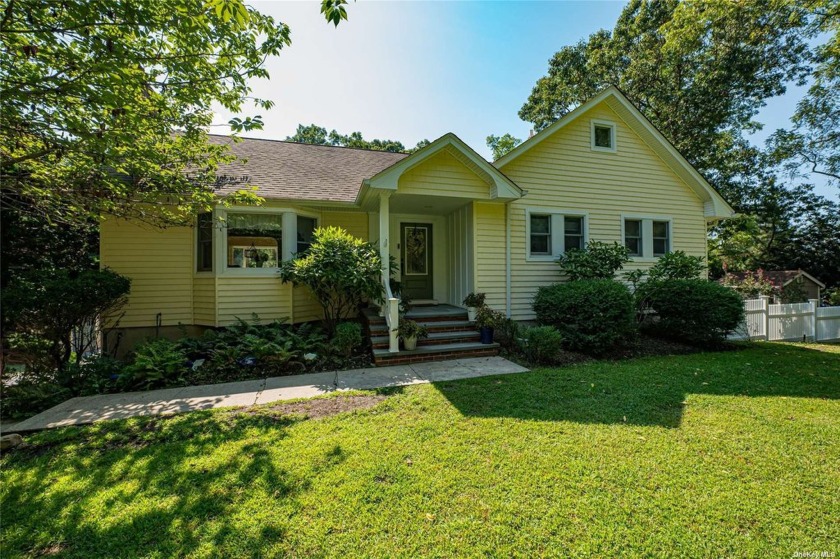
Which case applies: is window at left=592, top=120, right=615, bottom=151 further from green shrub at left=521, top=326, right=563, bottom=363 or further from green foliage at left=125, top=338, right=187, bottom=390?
green foliage at left=125, top=338, right=187, bottom=390

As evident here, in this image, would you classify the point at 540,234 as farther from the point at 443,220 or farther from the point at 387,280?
the point at 387,280

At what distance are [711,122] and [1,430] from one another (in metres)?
24.6


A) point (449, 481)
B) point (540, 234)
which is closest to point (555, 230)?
point (540, 234)

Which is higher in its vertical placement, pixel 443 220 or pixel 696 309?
pixel 443 220

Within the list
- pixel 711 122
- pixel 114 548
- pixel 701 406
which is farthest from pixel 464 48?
pixel 711 122

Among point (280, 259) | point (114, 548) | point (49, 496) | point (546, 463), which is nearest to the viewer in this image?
point (114, 548)

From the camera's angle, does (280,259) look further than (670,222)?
No

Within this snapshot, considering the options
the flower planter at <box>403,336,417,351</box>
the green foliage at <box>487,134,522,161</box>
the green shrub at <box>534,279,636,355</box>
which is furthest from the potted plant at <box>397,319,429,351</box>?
the green foliage at <box>487,134,522,161</box>

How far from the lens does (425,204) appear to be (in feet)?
28.3

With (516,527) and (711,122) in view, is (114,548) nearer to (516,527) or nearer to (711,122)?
(516,527)

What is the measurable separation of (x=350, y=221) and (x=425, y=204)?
A: 7.10 feet

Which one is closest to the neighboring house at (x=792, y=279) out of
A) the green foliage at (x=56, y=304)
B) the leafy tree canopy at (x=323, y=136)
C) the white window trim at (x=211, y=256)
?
the white window trim at (x=211, y=256)

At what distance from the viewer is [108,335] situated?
25.3 feet

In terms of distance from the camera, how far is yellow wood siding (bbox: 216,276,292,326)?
7.83m
